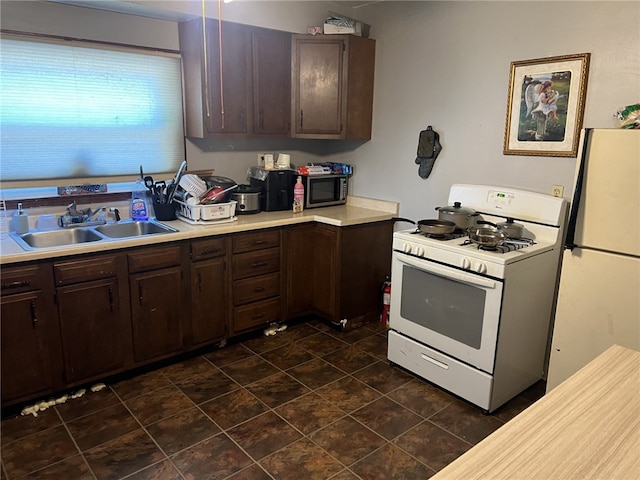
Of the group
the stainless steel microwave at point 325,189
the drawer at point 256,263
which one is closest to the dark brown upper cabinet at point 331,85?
the stainless steel microwave at point 325,189

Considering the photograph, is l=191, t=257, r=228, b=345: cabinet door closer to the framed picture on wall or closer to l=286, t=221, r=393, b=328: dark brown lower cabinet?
l=286, t=221, r=393, b=328: dark brown lower cabinet

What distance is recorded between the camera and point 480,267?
2.46m

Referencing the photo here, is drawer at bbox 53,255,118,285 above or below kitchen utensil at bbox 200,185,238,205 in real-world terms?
below

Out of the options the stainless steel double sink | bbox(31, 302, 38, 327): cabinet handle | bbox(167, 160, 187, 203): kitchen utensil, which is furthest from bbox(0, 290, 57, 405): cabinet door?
bbox(167, 160, 187, 203): kitchen utensil

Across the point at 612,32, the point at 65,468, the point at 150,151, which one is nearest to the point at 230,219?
the point at 150,151

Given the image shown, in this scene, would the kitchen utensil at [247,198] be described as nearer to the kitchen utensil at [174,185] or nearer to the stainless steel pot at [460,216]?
the kitchen utensil at [174,185]

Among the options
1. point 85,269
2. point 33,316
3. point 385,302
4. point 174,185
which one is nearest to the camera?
point 33,316

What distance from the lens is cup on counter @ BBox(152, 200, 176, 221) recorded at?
317cm

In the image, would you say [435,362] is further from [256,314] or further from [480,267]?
[256,314]

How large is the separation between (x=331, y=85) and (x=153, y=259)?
6.28 ft

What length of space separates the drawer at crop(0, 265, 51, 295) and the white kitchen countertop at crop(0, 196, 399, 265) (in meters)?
0.05

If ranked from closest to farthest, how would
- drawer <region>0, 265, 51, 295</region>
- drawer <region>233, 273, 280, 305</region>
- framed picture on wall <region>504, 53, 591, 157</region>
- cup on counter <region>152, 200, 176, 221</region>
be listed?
drawer <region>0, 265, 51, 295</region>
framed picture on wall <region>504, 53, 591, 157</region>
cup on counter <region>152, 200, 176, 221</region>
drawer <region>233, 273, 280, 305</region>

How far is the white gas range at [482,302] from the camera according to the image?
2479 mm

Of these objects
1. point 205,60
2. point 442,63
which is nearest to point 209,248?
point 205,60
